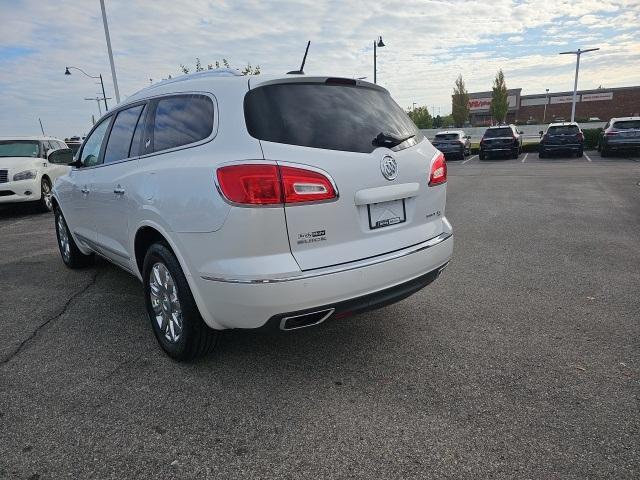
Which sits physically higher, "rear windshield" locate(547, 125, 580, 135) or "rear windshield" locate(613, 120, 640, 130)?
"rear windshield" locate(613, 120, 640, 130)

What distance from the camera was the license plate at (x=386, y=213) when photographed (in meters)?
2.85

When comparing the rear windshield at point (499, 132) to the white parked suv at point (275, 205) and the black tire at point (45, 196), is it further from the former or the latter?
the white parked suv at point (275, 205)

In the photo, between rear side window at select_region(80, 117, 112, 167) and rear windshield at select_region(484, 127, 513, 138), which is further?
rear windshield at select_region(484, 127, 513, 138)

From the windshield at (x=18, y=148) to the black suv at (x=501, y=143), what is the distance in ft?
60.5

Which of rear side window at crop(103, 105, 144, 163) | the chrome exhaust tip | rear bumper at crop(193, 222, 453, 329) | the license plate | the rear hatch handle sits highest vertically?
rear side window at crop(103, 105, 144, 163)

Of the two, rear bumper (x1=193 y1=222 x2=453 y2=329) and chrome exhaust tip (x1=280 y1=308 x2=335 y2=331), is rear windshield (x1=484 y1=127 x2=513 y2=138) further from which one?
chrome exhaust tip (x1=280 y1=308 x2=335 y2=331)

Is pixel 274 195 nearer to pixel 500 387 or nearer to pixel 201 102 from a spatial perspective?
pixel 201 102

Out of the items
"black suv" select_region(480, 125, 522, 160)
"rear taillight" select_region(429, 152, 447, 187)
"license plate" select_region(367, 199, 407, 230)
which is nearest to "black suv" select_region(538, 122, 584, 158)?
"black suv" select_region(480, 125, 522, 160)

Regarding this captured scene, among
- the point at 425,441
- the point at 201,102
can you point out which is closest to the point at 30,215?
the point at 201,102

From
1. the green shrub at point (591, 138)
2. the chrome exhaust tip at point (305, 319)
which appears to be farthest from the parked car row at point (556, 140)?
the chrome exhaust tip at point (305, 319)

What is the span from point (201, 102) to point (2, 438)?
85.0 inches

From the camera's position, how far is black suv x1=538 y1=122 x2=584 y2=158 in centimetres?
2117

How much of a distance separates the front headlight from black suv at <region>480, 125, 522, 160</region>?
18646mm

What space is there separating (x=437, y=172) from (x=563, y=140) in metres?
20.9
